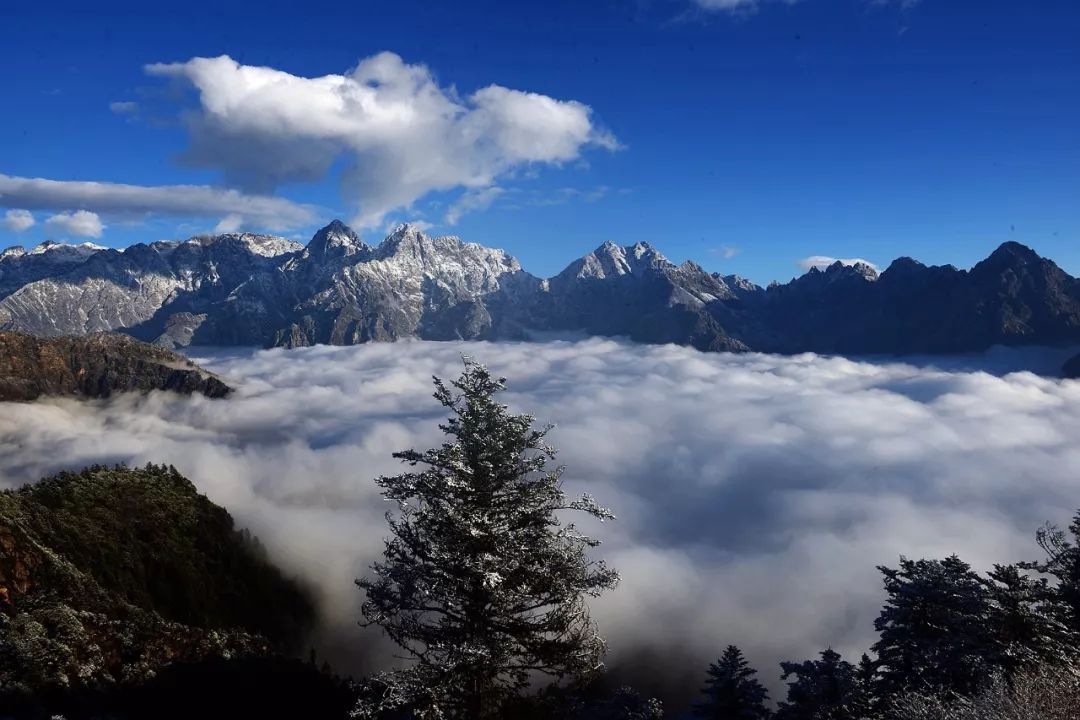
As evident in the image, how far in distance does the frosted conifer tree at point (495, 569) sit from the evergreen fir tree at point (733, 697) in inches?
1099

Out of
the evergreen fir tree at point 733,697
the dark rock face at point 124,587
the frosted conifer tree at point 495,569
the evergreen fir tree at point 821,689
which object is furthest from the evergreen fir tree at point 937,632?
the dark rock face at point 124,587

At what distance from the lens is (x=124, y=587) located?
263 ft

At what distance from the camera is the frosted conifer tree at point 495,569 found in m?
17.8

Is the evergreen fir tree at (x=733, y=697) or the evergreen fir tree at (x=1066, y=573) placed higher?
→ the evergreen fir tree at (x=1066, y=573)

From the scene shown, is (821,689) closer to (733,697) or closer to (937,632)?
(733,697)

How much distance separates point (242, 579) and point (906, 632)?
122 meters

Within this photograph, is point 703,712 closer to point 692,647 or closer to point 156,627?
point 156,627

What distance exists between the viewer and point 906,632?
35.8 meters

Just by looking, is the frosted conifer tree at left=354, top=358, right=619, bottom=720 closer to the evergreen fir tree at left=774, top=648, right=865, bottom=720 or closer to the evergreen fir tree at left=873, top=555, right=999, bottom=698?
the evergreen fir tree at left=873, top=555, right=999, bottom=698

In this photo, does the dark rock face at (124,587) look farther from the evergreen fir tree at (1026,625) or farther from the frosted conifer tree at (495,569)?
the evergreen fir tree at (1026,625)

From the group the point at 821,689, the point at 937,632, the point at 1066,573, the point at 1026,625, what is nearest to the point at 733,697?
the point at 821,689

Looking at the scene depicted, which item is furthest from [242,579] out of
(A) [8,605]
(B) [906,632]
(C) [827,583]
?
(C) [827,583]

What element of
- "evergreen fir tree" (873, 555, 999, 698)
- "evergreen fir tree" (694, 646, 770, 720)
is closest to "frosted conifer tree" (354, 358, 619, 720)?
"evergreen fir tree" (873, 555, 999, 698)

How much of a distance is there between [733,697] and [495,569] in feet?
106
